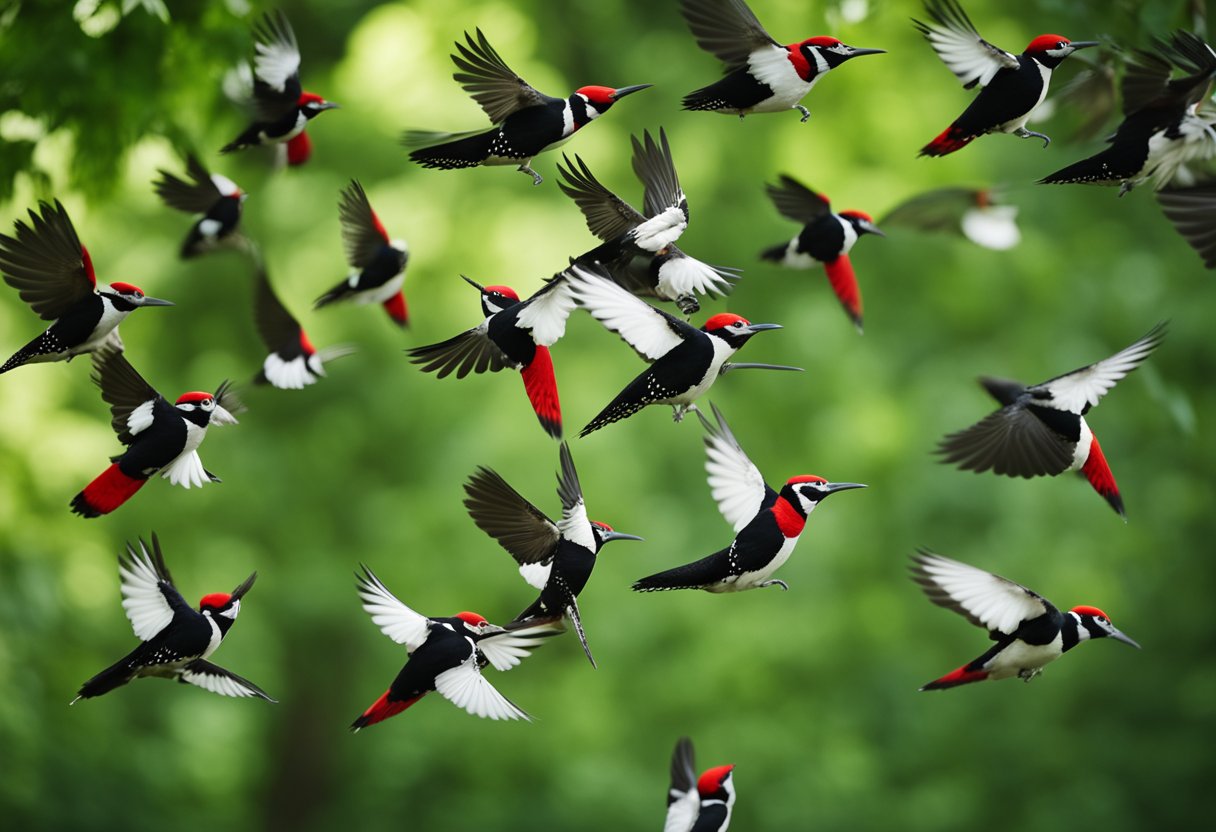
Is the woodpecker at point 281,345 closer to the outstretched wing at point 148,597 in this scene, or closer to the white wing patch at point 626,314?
the outstretched wing at point 148,597

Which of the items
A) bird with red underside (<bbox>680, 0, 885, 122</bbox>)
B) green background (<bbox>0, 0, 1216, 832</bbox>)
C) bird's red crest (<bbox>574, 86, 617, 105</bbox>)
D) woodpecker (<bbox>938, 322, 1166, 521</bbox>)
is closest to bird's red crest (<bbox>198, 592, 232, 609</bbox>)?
bird's red crest (<bbox>574, 86, 617, 105</bbox>)

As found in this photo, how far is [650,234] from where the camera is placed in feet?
8.06

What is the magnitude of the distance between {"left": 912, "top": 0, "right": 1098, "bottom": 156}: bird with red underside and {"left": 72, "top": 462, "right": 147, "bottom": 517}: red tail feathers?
169 centimetres

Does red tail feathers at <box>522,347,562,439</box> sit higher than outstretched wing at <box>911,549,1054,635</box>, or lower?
higher

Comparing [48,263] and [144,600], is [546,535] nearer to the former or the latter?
[144,600]

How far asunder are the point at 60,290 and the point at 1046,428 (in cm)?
200

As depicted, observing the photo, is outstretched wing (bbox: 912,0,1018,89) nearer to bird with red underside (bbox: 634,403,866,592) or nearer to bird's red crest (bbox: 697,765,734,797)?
bird with red underside (bbox: 634,403,866,592)

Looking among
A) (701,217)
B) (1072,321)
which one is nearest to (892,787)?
(1072,321)

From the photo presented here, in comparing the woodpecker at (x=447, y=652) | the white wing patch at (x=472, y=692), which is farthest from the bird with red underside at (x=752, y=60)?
the white wing patch at (x=472, y=692)

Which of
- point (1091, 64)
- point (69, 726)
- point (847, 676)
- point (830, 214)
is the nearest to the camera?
point (830, 214)

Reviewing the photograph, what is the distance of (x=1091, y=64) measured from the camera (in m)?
3.31

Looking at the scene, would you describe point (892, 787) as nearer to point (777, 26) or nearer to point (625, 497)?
point (625, 497)

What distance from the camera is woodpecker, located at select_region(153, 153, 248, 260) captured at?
331cm

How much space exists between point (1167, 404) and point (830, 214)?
4.12 feet
